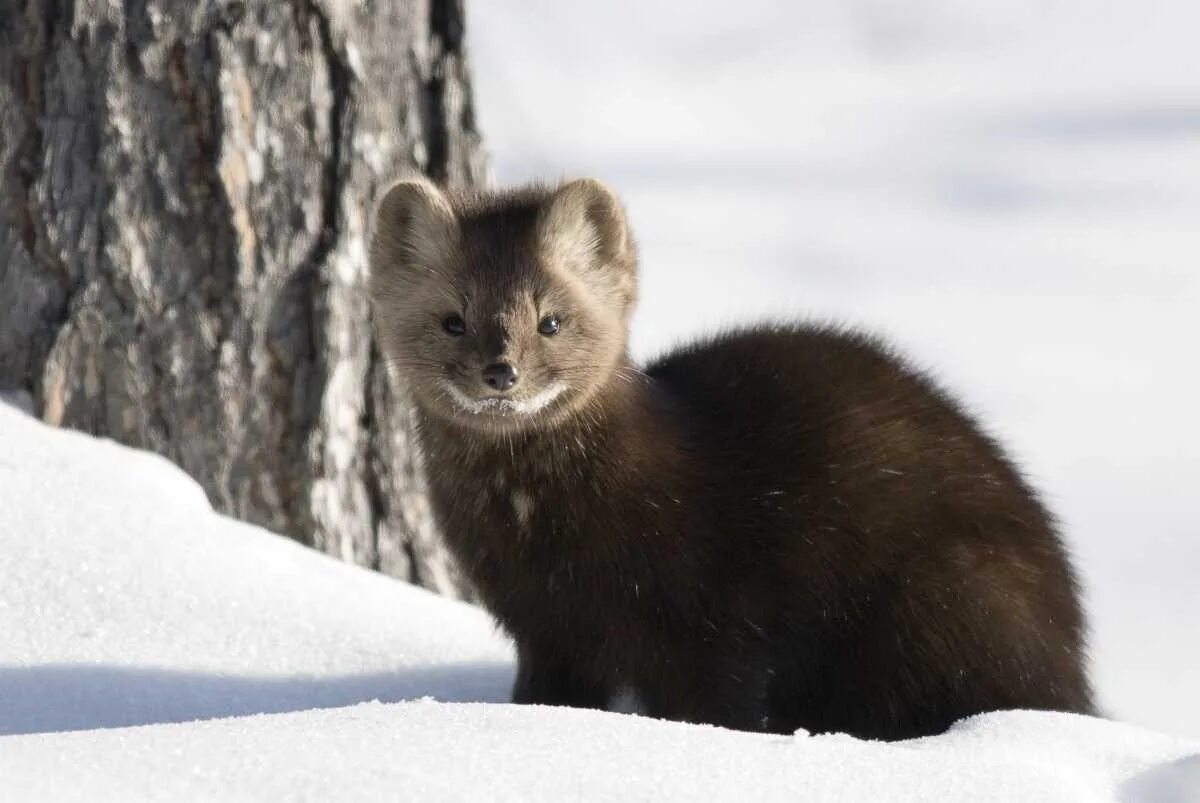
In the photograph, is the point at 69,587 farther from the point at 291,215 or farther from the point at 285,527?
the point at 291,215

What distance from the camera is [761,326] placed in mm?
4520

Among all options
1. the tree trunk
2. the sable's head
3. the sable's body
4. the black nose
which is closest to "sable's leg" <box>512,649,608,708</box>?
the sable's body

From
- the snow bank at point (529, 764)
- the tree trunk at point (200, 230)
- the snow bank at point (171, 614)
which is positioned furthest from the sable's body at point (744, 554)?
the tree trunk at point (200, 230)

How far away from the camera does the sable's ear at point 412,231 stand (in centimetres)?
399

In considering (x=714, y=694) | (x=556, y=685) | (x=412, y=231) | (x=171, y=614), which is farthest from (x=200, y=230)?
(x=714, y=694)

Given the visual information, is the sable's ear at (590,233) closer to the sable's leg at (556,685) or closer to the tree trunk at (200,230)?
the sable's leg at (556,685)

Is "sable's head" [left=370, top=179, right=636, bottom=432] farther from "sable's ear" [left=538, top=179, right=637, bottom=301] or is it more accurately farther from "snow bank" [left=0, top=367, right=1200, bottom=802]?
"snow bank" [left=0, top=367, right=1200, bottom=802]

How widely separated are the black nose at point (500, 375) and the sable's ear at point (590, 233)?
38cm

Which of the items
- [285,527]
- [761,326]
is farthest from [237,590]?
[761,326]

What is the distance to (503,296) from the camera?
383 centimetres

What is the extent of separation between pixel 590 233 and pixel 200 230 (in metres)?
1.59

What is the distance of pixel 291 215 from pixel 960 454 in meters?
2.28

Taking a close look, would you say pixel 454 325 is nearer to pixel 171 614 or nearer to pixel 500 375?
pixel 500 375

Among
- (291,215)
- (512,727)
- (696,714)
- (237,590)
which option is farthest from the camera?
(291,215)
